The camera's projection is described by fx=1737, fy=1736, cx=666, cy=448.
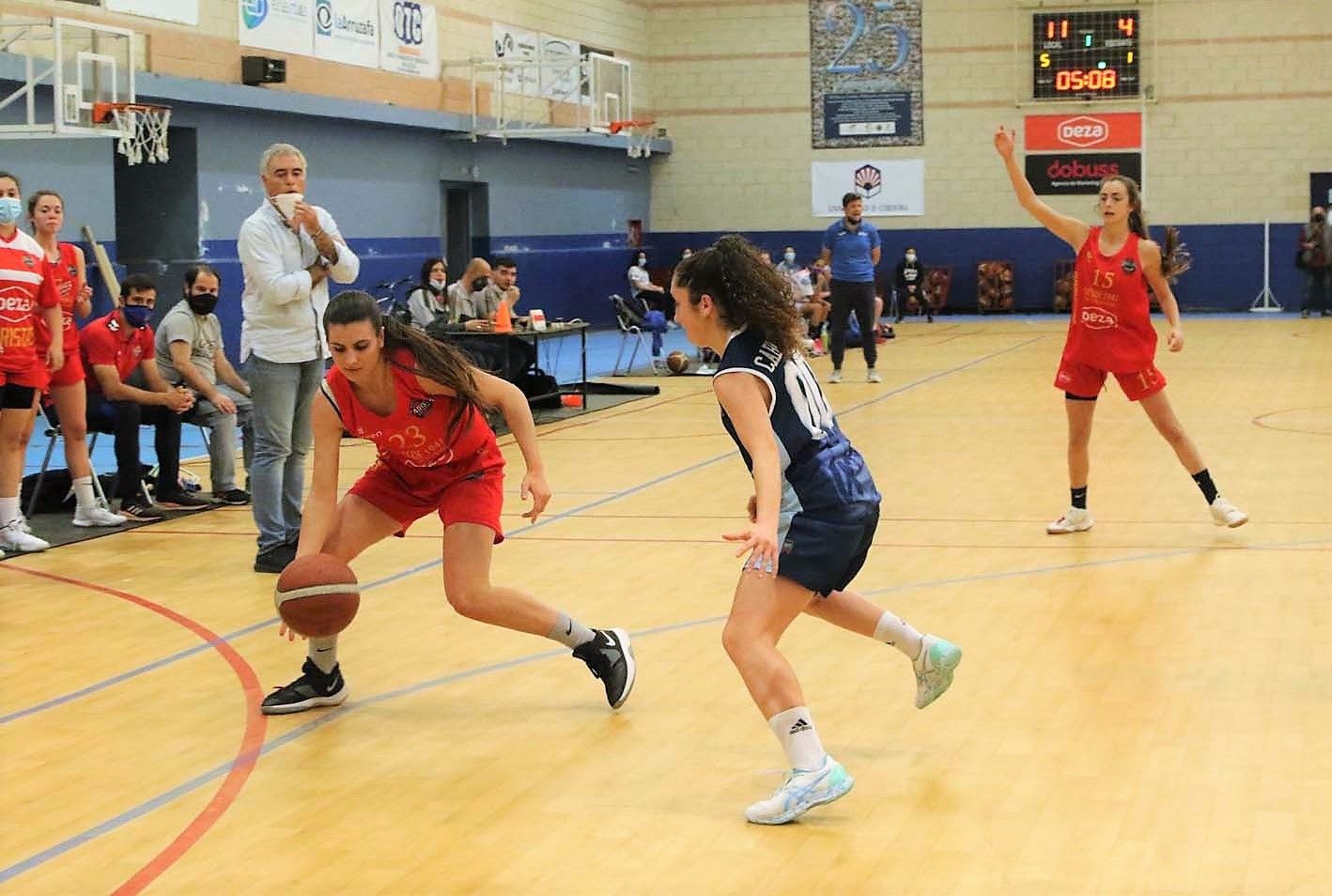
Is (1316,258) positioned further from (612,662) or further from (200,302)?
(612,662)

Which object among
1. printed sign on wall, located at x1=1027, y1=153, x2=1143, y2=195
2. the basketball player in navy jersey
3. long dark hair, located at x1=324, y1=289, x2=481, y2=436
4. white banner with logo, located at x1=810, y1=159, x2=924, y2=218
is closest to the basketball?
long dark hair, located at x1=324, y1=289, x2=481, y2=436

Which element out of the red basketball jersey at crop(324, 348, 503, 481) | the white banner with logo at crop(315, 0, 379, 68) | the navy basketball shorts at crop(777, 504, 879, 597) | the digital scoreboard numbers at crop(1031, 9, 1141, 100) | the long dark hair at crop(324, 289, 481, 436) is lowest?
the navy basketball shorts at crop(777, 504, 879, 597)

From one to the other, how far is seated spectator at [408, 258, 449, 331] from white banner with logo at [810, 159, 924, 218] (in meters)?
14.6

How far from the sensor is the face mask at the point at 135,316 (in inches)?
362

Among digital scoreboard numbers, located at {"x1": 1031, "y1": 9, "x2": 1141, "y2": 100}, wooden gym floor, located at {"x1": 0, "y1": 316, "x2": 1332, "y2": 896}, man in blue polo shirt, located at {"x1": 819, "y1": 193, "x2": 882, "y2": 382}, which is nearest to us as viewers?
wooden gym floor, located at {"x1": 0, "y1": 316, "x2": 1332, "y2": 896}

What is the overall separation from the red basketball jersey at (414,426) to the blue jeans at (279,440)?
229 cm

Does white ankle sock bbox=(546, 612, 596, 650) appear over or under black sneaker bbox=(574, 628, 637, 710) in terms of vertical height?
over

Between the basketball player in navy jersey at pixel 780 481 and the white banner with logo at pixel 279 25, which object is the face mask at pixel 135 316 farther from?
the white banner with logo at pixel 279 25

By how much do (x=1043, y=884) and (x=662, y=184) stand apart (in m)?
26.0

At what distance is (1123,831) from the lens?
3977mm

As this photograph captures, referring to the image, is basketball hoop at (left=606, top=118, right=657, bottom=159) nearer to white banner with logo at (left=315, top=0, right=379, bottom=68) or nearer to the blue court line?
white banner with logo at (left=315, top=0, right=379, bottom=68)

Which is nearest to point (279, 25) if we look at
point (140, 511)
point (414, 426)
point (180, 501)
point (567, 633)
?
point (180, 501)

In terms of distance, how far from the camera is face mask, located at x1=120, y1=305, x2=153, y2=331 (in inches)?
362

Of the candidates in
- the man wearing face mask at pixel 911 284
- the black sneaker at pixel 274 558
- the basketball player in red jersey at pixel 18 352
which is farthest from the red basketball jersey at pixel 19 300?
the man wearing face mask at pixel 911 284
